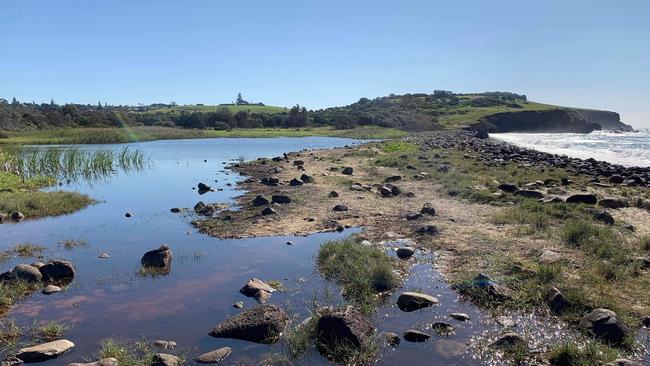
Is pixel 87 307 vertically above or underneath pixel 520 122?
underneath

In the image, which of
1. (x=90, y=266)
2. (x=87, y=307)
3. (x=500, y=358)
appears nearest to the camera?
(x=500, y=358)

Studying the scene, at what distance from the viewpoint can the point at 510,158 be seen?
41.5m

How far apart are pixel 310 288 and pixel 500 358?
4705 mm

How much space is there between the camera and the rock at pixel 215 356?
769cm

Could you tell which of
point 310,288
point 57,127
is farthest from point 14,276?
point 57,127

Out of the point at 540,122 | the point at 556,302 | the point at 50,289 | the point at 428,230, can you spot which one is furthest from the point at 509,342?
the point at 540,122

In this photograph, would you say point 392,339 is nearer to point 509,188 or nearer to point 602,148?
point 509,188

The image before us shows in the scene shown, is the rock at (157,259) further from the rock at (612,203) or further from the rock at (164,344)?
the rock at (612,203)

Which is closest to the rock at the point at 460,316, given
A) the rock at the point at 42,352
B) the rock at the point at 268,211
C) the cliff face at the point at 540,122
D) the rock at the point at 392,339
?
the rock at the point at 392,339

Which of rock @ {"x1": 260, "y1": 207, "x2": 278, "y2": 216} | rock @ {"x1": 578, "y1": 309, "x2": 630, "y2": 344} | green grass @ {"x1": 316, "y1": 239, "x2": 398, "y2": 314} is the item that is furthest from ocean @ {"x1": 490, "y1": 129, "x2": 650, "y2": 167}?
rock @ {"x1": 578, "y1": 309, "x2": 630, "y2": 344}

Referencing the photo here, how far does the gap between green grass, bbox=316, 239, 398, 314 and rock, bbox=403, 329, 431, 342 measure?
3.80 ft

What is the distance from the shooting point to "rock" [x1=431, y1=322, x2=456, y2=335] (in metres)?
8.59

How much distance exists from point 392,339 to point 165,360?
3.78 metres

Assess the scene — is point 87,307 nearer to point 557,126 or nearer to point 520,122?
point 520,122
